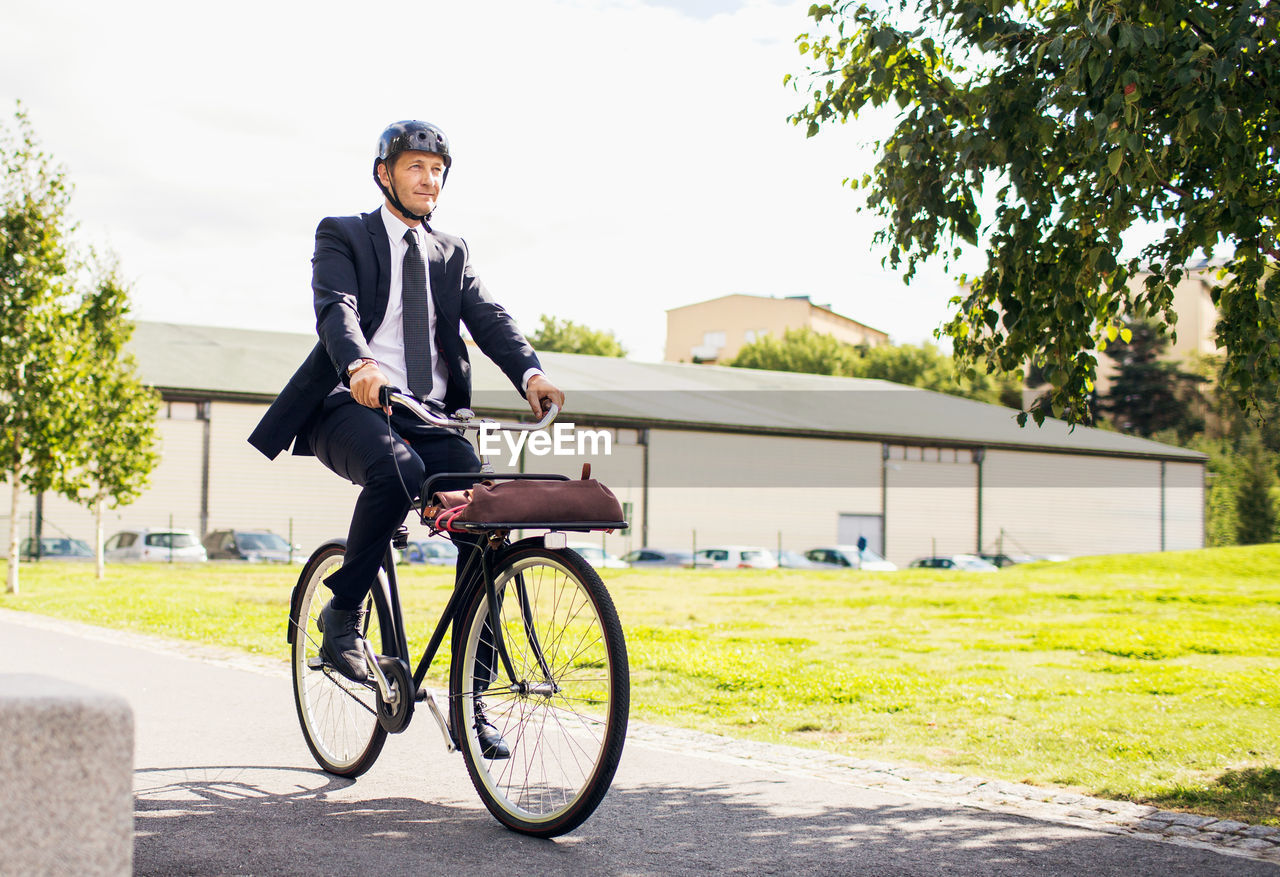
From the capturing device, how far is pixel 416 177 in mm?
4281

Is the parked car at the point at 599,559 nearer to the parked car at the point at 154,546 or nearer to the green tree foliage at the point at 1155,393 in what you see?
the parked car at the point at 154,546

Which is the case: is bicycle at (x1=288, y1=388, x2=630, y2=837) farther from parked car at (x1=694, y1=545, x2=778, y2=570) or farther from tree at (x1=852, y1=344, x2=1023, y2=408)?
tree at (x1=852, y1=344, x2=1023, y2=408)

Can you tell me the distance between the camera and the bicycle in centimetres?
353

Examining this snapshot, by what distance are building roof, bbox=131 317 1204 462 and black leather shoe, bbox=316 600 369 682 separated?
36091 millimetres

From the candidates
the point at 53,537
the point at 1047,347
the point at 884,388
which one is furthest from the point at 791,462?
the point at 1047,347

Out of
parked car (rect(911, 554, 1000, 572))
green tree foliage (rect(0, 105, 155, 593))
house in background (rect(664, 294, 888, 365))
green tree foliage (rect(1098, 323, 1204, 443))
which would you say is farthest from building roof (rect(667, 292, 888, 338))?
green tree foliage (rect(0, 105, 155, 593))

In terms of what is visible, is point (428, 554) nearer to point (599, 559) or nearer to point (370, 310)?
point (599, 559)

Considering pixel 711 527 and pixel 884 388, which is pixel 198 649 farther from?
pixel 884 388

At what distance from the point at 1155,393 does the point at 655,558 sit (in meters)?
48.2

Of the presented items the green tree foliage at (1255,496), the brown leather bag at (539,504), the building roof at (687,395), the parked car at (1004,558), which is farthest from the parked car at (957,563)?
the brown leather bag at (539,504)

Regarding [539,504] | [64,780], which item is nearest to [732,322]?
[539,504]

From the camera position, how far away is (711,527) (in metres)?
47.7

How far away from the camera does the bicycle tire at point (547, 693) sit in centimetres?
348

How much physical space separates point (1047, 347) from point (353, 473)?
3285 mm
